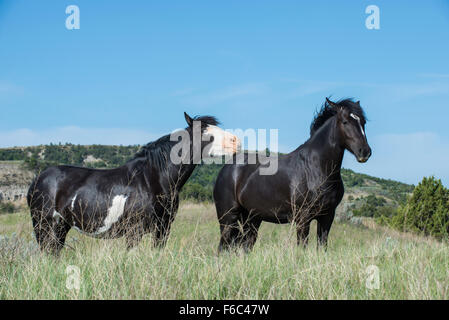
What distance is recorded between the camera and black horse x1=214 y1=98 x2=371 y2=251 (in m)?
6.37

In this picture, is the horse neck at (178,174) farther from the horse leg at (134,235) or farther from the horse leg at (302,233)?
the horse leg at (302,233)

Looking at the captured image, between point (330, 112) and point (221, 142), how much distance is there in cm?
195

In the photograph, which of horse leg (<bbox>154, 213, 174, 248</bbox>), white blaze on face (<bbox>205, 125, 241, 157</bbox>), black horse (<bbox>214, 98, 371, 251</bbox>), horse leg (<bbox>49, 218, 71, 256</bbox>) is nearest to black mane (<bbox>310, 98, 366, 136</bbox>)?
black horse (<bbox>214, 98, 371, 251</bbox>)

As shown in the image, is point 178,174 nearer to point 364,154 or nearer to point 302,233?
point 302,233

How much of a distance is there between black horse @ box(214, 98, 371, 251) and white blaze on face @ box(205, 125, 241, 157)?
90cm

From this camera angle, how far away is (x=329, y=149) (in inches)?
261

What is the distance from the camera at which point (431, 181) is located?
22078mm

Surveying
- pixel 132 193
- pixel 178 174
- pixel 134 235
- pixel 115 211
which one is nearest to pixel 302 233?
pixel 178 174

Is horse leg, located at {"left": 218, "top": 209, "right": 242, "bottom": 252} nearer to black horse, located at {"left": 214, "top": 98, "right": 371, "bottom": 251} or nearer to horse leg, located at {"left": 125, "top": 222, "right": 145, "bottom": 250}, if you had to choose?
black horse, located at {"left": 214, "top": 98, "right": 371, "bottom": 251}

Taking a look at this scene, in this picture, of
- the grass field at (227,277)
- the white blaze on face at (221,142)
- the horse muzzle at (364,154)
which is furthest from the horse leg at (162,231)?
the horse muzzle at (364,154)

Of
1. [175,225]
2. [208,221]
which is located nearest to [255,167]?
[175,225]
